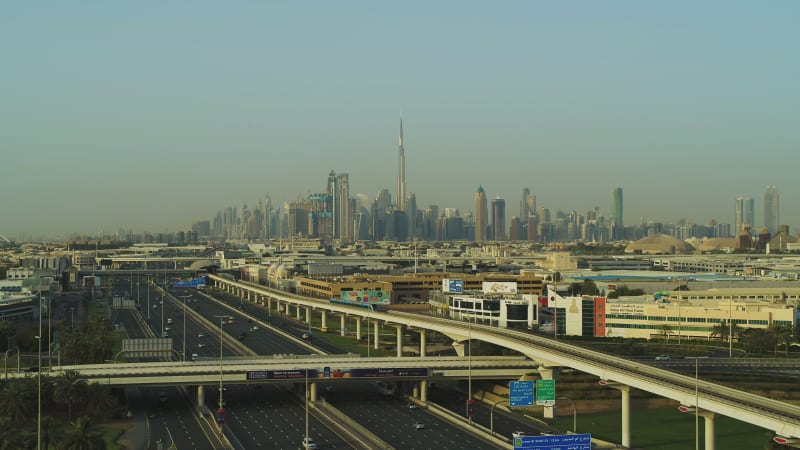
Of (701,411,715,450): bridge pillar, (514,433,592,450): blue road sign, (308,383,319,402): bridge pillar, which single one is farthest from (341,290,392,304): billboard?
(514,433,592,450): blue road sign

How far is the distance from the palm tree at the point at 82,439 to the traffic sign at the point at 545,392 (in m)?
20.7

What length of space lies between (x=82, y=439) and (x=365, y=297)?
78719 mm

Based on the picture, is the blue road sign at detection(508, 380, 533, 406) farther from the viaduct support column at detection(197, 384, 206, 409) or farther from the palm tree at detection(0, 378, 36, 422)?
the palm tree at detection(0, 378, 36, 422)

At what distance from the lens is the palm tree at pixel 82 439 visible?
139 ft

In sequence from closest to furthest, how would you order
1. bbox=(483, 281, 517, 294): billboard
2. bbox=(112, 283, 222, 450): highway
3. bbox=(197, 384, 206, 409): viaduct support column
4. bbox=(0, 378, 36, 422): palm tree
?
bbox=(112, 283, 222, 450): highway, bbox=(0, 378, 36, 422): palm tree, bbox=(197, 384, 206, 409): viaduct support column, bbox=(483, 281, 517, 294): billboard

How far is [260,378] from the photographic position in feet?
197

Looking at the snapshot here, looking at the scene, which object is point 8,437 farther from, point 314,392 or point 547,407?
point 547,407

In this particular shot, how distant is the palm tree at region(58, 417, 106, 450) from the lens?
139ft

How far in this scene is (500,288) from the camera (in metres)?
116

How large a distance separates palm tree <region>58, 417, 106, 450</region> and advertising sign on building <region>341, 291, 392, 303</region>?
248 feet

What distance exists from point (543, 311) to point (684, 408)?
65.3m

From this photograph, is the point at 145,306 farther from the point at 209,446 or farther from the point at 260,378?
the point at 209,446

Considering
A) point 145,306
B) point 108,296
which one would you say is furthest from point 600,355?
point 108,296

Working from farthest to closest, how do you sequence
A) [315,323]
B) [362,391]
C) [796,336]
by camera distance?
[315,323] < [796,336] < [362,391]
